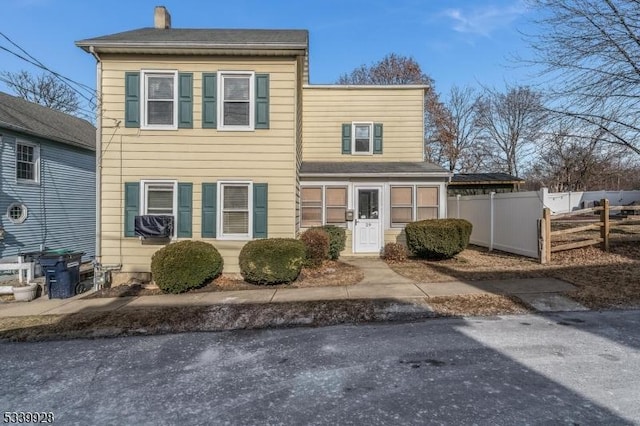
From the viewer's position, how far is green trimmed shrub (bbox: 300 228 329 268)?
9.38 meters

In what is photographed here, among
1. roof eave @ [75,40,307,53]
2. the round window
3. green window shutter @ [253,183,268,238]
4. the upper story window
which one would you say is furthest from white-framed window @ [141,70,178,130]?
the round window

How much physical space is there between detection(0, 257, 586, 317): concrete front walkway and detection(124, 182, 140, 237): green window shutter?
185 cm

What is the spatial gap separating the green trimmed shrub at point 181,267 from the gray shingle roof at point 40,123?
8.02 meters

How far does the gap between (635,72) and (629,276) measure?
5.38 metres

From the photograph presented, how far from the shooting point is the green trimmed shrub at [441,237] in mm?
10164

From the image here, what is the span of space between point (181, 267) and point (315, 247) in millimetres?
3186

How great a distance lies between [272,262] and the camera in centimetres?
802

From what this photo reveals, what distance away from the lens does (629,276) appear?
7.55m

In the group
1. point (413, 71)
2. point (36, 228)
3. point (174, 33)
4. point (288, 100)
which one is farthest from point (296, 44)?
point (413, 71)

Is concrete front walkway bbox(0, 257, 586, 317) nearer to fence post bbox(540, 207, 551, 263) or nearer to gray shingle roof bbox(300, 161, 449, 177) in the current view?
fence post bbox(540, 207, 551, 263)

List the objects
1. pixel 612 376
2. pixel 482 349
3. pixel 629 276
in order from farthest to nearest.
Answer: pixel 629 276 < pixel 482 349 < pixel 612 376

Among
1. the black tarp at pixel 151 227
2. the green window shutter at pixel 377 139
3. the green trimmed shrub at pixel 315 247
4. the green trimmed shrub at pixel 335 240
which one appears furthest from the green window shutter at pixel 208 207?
the green window shutter at pixel 377 139

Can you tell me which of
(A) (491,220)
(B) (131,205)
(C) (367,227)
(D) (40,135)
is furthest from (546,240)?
(D) (40,135)

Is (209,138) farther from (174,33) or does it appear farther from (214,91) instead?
(174,33)
